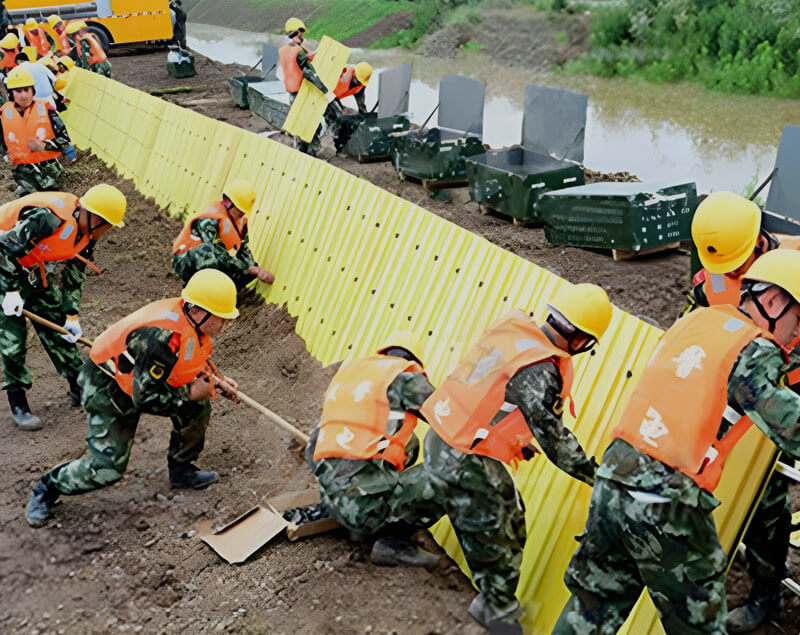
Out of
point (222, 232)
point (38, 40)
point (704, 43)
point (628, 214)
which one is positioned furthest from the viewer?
point (38, 40)

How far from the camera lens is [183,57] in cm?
2170

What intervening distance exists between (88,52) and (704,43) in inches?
515

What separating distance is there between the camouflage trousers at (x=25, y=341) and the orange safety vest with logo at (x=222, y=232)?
1237mm

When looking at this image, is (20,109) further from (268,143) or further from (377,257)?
(377,257)

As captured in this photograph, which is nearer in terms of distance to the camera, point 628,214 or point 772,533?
point 772,533

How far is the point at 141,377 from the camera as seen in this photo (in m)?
4.84

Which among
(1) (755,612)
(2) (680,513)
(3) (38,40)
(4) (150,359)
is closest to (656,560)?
(2) (680,513)

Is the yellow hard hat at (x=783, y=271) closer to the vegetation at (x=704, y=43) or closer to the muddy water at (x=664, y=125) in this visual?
the muddy water at (x=664, y=125)

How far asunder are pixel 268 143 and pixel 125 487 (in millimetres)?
4316

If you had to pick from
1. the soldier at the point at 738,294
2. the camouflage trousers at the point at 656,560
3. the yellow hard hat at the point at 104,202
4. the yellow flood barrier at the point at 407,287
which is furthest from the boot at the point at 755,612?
the yellow hard hat at the point at 104,202

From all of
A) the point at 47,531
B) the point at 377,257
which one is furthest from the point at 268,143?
the point at 47,531

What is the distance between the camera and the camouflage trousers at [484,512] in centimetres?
382

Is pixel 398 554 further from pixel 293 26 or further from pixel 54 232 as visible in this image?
pixel 293 26

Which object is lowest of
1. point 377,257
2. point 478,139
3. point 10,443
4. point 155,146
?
point 10,443
